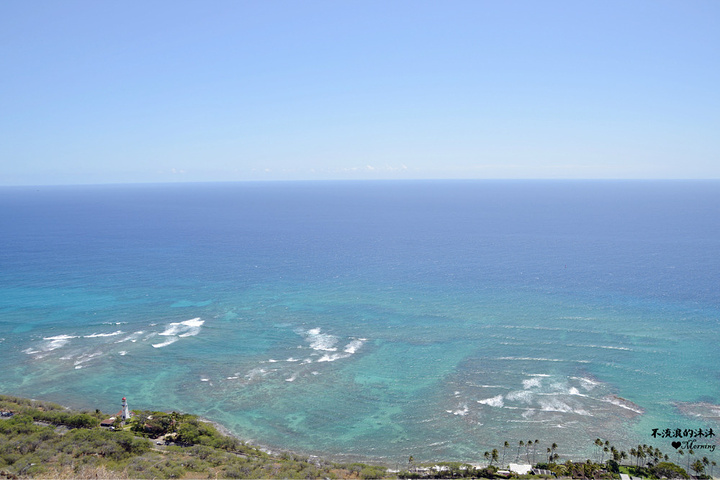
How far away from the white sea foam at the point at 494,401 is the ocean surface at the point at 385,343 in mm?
224

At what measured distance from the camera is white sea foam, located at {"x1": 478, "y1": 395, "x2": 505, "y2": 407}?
51.1 meters

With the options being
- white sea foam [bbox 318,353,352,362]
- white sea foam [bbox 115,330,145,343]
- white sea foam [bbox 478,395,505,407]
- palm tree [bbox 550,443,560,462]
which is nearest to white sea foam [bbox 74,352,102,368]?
white sea foam [bbox 115,330,145,343]

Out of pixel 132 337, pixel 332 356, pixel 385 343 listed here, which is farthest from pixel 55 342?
pixel 385 343

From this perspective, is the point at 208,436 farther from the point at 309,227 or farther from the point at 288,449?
the point at 309,227

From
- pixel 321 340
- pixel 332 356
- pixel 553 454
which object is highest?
pixel 321 340

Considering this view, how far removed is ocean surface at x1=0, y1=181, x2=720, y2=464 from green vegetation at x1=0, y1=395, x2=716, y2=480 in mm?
2927

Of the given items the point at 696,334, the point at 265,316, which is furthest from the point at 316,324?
the point at 696,334

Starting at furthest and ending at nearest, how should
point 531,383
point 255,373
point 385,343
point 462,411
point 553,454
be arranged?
point 385,343, point 255,373, point 531,383, point 462,411, point 553,454

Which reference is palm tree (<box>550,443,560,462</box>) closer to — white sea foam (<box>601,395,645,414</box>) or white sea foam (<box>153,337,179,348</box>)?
white sea foam (<box>601,395,645,414</box>)

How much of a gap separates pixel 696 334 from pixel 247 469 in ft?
221

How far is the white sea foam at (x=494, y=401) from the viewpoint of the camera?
51125 mm

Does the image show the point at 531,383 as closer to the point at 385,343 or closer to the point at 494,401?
the point at 494,401

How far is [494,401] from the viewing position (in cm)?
5178

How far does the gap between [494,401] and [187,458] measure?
3326 cm
